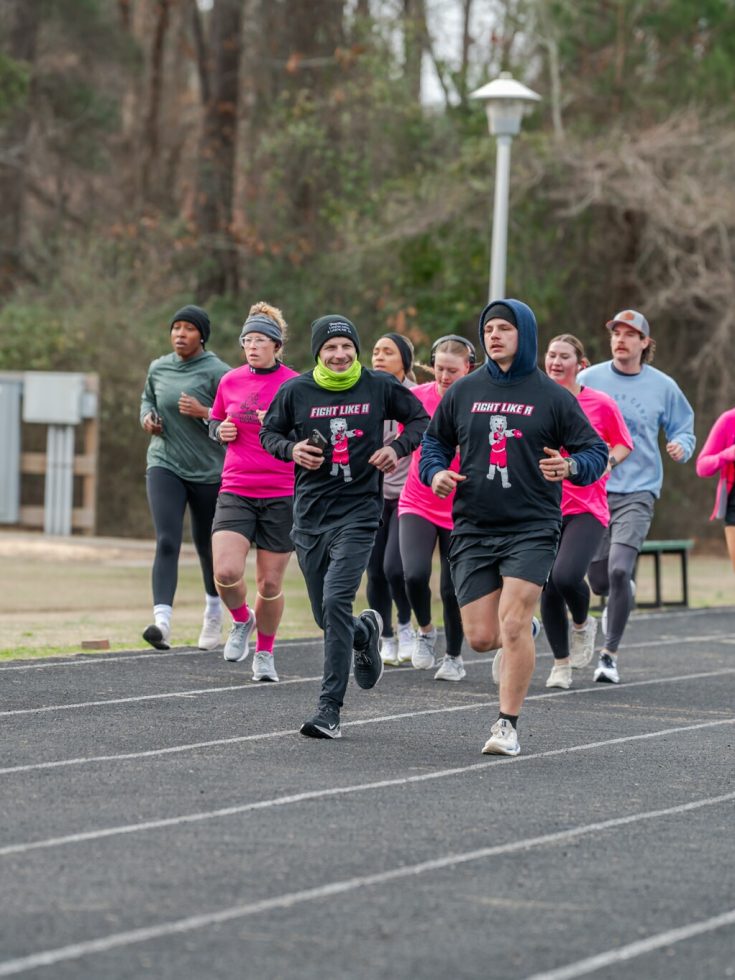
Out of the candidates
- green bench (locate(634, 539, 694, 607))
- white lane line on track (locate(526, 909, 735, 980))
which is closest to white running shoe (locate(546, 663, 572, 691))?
white lane line on track (locate(526, 909, 735, 980))

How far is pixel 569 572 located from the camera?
1026cm

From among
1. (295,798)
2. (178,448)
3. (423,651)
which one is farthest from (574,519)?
(295,798)

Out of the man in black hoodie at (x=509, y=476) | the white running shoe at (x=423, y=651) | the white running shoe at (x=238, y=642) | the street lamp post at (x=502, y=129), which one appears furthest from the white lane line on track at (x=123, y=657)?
the street lamp post at (x=502, y=129)

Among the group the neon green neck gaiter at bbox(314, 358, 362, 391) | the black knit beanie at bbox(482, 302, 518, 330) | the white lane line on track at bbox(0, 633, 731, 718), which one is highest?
the black knit beanie at bbox(482, 302, 518, 330)

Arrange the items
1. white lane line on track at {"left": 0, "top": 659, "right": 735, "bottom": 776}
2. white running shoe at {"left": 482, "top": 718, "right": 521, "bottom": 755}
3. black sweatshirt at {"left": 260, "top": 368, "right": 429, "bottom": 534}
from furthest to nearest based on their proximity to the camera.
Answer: black sweatshirt at {"left": 260, "top": 368, "right": 429, "bottom": 534} < white running shoe at {"left": 482, "top": 718, "right": 521, "bottom": 755} < white lane line on track at {"left": 0, "top": 659, "right": 735, "bottom": 776}

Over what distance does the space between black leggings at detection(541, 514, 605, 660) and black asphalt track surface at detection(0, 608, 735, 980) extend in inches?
16.2

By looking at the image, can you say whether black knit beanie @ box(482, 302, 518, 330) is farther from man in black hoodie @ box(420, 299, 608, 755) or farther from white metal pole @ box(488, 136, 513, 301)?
white metal pole @ box(488, 136, 513, 301)

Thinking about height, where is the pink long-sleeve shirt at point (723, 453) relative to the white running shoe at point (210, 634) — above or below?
above

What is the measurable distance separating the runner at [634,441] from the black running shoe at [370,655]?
95.4 inches

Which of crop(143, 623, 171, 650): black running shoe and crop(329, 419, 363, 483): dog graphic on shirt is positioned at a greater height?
crop(329, 419, 363, 483): dog graphic on shirt

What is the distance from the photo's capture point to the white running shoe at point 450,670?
10.8 m

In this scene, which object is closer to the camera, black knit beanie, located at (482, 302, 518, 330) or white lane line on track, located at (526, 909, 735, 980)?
white lane line on track, located at (526, 909, 735, 980)

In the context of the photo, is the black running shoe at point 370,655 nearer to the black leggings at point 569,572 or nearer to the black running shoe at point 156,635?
the black leggings at point 569,572

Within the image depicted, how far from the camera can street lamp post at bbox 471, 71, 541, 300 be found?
17125 millimetres
